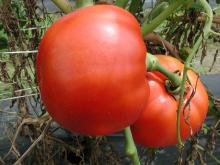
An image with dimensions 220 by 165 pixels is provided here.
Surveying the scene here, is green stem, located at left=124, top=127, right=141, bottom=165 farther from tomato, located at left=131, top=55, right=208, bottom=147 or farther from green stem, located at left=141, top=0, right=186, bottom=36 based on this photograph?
green stem, located at left=141, top=0, right=186, bottom=36

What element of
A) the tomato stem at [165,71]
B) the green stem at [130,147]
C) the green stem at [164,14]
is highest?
the green stem at [164,14]

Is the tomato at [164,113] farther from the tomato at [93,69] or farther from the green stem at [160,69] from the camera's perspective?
the tomato at [93,69]

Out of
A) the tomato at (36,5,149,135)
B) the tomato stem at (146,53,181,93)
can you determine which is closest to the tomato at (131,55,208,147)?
the tomato stem at (146,53,181,93)

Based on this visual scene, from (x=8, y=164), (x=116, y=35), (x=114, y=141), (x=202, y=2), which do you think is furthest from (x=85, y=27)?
(x=114, y=141)

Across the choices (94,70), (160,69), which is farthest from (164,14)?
(94,70)

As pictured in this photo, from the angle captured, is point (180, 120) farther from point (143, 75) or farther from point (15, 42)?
point (15, 42)

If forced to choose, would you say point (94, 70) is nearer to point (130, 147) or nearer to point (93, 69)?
point (93, 69)

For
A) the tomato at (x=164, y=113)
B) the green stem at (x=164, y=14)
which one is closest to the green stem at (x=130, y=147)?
the tomato at (x=164, y=113)
